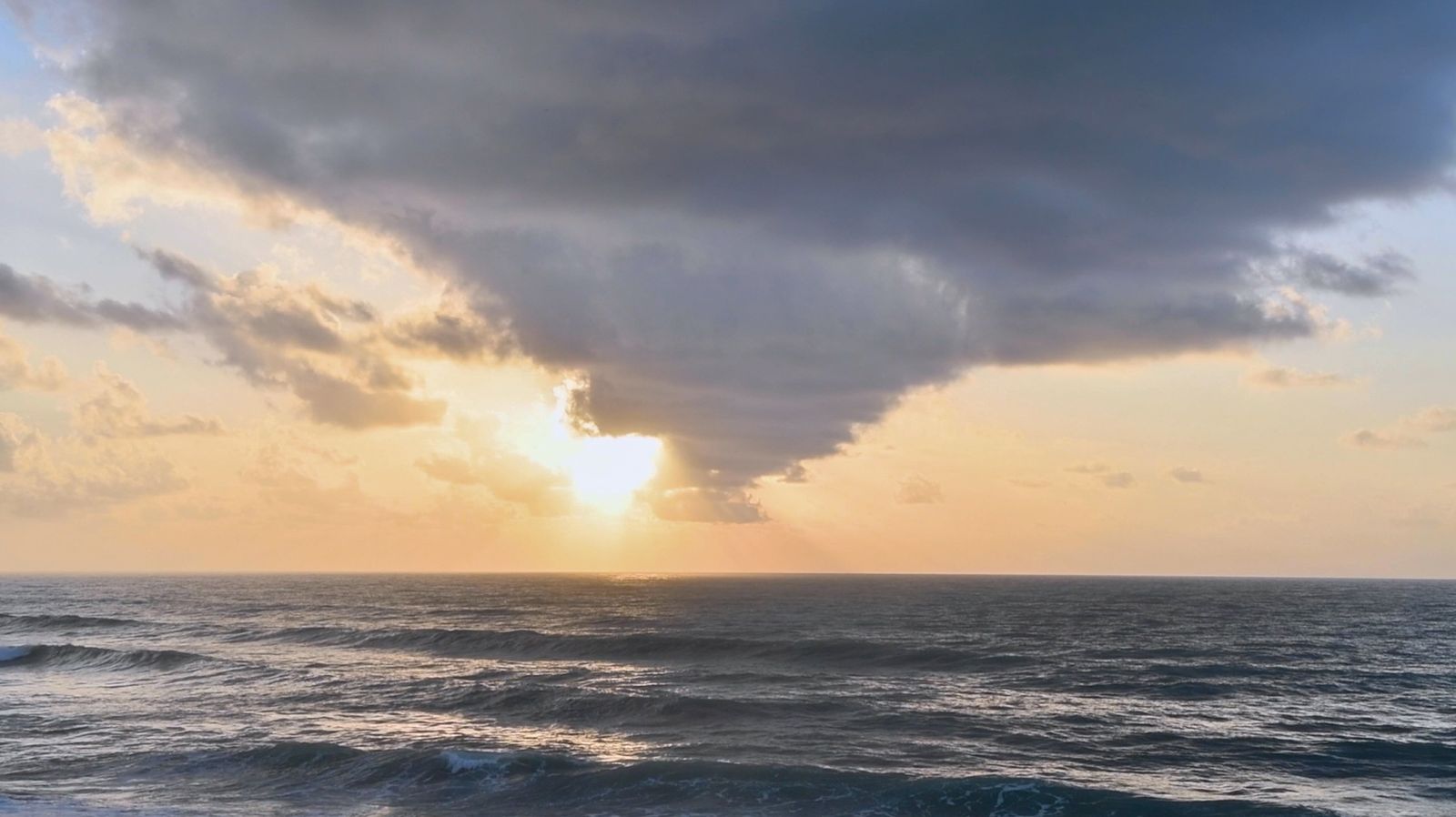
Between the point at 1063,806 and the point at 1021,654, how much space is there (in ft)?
126

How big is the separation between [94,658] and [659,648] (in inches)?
1681

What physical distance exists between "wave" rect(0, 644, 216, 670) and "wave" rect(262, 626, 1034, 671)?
12.1 m

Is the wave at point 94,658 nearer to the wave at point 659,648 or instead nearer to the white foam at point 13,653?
the white foam at point 13,653

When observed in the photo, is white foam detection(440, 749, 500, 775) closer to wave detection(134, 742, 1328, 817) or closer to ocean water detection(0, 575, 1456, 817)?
wave detection(134, 742, 1328, 817)

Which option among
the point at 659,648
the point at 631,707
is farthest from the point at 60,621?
the point at 631,707

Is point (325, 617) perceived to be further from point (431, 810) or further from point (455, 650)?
point (431, 810)

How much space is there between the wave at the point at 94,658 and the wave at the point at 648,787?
35284 mm

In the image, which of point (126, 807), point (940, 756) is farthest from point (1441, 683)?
point (126, 807)

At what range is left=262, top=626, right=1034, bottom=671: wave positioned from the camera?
6575cm

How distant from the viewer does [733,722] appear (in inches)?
1774

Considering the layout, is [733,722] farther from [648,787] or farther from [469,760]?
[469,760]

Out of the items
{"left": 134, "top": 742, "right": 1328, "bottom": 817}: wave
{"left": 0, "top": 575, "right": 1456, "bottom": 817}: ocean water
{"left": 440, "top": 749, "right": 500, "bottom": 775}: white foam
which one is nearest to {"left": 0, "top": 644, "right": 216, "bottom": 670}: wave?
{"left": 0, "top": 575, "right": 1456, "bottom": 817}: ocean water

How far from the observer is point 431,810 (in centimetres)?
3259

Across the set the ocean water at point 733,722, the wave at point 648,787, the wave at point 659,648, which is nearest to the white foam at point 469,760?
the wave at point 648,787
